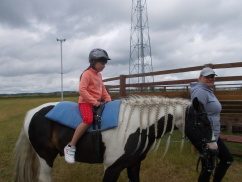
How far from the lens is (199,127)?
247cm

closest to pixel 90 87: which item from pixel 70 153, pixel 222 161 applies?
pixel 70 153

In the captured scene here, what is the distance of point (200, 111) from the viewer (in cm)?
250

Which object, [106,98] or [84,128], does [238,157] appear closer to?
[106,98]

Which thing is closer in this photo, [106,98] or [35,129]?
[35,129]

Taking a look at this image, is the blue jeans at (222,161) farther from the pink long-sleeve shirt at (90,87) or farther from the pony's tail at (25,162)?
the pony's tail at (25,162)

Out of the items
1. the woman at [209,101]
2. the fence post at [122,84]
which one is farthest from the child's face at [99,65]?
the fence post at [122,84]

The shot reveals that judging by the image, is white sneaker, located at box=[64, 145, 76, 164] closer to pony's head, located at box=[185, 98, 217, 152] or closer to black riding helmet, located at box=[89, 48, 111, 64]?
black riding helmet, located at box=[89, 48, 111, 64]

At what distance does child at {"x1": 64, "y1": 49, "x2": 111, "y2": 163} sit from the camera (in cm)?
270

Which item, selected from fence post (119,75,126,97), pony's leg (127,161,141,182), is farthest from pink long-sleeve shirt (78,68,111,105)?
fence post (119,75,126,97)

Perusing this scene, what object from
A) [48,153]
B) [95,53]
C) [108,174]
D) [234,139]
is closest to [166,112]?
[108,174]

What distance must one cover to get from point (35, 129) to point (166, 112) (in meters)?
1.96

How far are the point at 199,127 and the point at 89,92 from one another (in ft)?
5.10

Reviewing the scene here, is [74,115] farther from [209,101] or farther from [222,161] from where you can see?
[222,161]

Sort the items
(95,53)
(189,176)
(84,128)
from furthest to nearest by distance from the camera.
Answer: (189,176) < (95,53) < (84,128)
